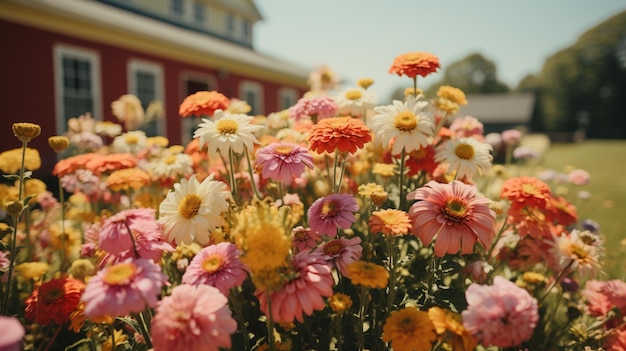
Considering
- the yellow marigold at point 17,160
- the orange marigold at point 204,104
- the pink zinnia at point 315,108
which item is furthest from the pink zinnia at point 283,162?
the yellow marigold at point 17,160

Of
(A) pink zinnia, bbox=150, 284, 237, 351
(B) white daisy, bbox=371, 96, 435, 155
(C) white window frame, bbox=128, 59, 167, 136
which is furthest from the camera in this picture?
(C) white window frame, bbox=128, 59, 167, 136

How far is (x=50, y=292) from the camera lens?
1.50 meters

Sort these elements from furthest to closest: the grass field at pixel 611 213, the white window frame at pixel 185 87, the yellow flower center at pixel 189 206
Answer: the white window frame at pixel 185 87
the grass field at pixel 611 213
the yellow flower center at pixel 189 206

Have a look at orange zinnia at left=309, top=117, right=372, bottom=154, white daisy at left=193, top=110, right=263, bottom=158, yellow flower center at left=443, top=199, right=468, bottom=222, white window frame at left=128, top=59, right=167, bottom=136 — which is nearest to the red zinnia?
white daisy at left=193, top=110, right=263, bottom=158

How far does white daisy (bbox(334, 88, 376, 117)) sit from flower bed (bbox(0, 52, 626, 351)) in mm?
13

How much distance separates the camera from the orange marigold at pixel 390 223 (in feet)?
3.93

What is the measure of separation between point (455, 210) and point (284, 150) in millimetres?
700

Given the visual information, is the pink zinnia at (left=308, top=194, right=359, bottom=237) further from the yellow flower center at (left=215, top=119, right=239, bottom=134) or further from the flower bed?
the yellow flower center at (left=215, top=119, right=239, bottom=134)

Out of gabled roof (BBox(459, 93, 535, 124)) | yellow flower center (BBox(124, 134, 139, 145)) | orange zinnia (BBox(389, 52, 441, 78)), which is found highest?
gabled roof (BBox(459, 93, 535, 124))

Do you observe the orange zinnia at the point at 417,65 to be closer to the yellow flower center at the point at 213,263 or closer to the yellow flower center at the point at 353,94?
the yellow flower center at the point at 353,94

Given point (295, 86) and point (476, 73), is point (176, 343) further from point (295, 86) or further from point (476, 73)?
point (476, 73)

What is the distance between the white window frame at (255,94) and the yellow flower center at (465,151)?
11.2m

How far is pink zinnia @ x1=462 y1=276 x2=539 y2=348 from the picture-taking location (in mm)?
939

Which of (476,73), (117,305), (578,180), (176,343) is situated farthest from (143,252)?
(476,73)
